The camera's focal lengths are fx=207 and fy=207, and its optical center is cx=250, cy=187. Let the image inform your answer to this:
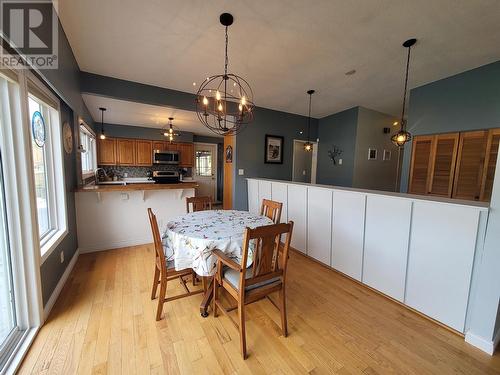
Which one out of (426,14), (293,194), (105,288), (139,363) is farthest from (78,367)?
(426,14)

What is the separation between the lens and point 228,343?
1.55m

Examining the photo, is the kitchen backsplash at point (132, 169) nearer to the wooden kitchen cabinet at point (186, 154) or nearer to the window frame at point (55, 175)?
the wooden kitchen cabinet at point (186, 154)

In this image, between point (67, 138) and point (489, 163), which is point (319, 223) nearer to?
point (489, 163)

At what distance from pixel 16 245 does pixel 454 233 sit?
3.40m

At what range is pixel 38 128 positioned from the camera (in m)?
1.95

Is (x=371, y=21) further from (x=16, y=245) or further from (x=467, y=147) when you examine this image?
Answer: (x=16, y=245)

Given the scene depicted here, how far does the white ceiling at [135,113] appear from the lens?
3689 mm

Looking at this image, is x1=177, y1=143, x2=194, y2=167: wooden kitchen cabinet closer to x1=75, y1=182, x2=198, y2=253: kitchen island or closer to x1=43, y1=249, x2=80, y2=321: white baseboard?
x1=75, y1=182, x2=198, y2=253: kitchen island

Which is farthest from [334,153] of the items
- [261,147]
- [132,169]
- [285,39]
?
[132,169]

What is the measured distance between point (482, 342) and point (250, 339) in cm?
173

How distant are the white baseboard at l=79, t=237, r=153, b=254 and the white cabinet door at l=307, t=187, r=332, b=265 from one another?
2633mm

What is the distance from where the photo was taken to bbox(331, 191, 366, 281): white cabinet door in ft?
7.75

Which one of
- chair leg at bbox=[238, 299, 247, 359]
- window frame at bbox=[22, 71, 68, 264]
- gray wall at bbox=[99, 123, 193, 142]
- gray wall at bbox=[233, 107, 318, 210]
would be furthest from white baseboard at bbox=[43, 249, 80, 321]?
gray wall at bbox=[99, 123, 193, 142]

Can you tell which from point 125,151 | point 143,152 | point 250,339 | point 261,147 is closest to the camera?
point 250,339
